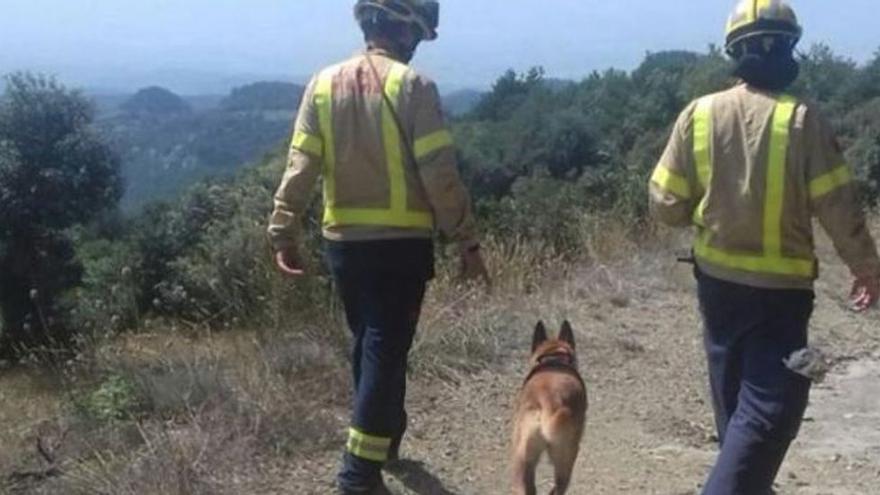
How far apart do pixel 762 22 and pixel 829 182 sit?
1.83ft

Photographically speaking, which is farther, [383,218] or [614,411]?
[614,411]

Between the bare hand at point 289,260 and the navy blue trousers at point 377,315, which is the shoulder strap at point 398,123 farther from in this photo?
the bare hand at point 289,260

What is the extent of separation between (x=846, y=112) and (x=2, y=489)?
2929 centimetres

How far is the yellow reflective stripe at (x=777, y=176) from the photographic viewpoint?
463cm

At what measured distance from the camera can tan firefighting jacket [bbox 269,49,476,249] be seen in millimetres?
5309

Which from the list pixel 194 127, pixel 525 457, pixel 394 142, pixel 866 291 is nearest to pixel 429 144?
pixel 394 142

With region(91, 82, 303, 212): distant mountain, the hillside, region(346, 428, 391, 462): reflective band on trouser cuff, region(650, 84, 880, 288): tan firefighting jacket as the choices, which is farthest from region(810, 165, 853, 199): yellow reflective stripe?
region(91, 82, 303, 212): distant mountain

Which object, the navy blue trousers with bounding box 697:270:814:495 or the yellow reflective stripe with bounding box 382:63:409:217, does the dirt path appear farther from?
the navy blue trousers with bounding box 697:270:814:495

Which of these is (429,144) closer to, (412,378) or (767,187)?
(767,187)

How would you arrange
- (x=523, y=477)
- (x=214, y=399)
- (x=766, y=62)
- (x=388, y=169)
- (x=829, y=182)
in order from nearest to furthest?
(x=829, y=182), (x=766, y=62), (x=523, y=477), (x=388, y=169), (x=214, y=399)

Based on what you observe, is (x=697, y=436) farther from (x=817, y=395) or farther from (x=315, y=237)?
(x=315, y=237)

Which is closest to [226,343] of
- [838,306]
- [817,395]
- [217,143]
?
[817,395]

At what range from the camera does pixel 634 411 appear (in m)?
7.66

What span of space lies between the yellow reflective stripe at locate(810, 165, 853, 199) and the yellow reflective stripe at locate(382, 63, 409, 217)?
5.02ft
